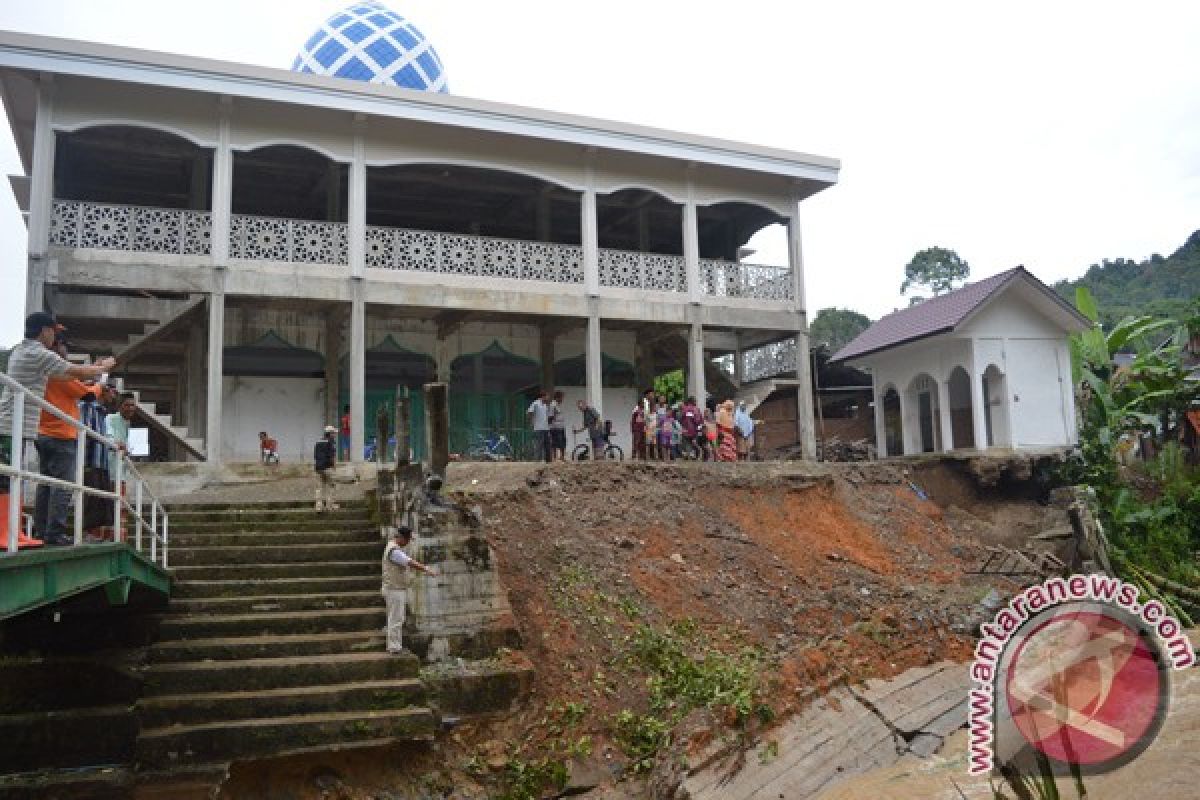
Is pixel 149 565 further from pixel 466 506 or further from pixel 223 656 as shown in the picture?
pixel 466 506

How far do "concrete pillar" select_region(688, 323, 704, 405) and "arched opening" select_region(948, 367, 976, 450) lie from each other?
6.05 metres

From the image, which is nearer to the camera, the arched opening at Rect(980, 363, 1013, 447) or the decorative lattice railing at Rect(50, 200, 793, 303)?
the decorative lattice railing at Rect(50, 200, 793, 303)

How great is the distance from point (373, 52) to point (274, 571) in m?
13.4

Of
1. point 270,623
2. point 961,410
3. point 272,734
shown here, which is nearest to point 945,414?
point 961,410

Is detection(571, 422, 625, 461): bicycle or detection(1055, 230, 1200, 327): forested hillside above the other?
detection(1055, 230, 1200, 327): forested hillside

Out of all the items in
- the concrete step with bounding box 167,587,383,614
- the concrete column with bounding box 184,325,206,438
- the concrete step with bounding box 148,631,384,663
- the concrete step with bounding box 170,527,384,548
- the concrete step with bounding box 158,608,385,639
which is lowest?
the concrete step with bounding box 148,631,384,663

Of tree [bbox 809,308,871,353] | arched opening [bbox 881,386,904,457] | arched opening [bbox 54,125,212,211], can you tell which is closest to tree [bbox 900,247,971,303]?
tree [bbox 809,308,871,353]

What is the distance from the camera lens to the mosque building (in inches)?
597

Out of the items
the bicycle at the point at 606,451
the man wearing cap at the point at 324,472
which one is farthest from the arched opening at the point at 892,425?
the man wearing cap at the point at 324,472

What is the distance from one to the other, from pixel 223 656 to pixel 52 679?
138 centimetres

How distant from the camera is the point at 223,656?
28.6 feet

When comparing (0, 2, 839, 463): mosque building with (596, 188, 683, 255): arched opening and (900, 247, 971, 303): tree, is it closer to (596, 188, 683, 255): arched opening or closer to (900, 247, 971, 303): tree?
(596, 188, 683, 255): arched opening

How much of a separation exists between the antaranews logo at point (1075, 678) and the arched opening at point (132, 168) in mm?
14884

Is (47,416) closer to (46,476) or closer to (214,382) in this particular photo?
(46,476)
